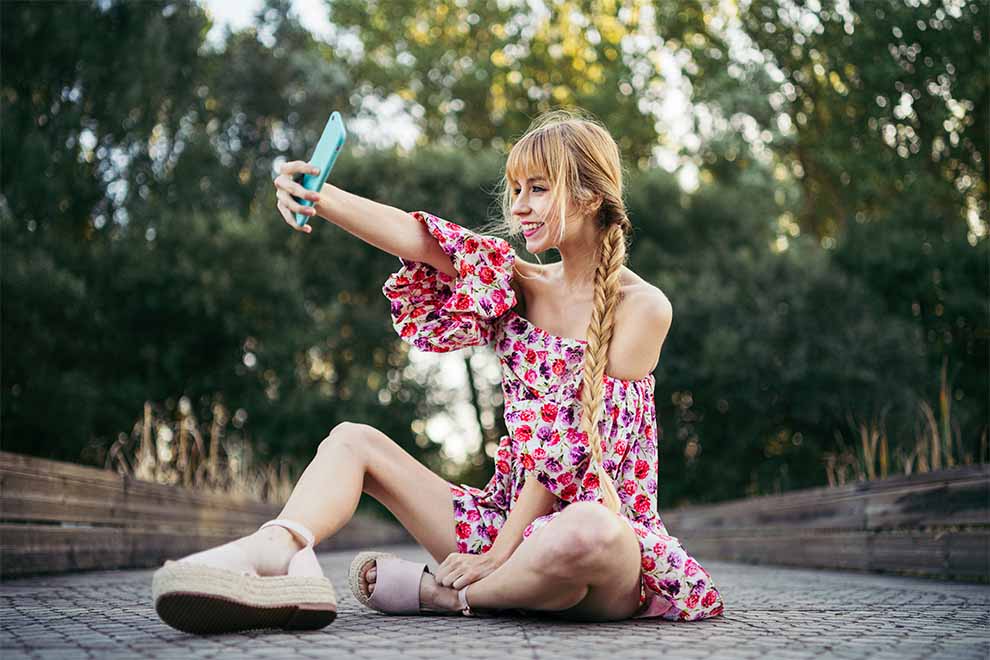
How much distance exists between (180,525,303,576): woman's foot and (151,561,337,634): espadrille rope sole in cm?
4

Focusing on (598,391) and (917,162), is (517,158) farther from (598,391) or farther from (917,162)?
(917,162)

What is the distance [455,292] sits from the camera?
2.98 meters

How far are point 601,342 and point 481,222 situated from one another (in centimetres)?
1641

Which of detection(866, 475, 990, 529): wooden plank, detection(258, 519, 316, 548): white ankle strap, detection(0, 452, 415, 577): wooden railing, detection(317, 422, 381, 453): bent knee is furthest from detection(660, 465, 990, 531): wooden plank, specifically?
detection(0, 452, 415, 577): wooden railing

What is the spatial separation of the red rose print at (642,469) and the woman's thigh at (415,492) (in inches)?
19.4

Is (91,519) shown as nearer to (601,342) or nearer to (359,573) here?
(359,573)

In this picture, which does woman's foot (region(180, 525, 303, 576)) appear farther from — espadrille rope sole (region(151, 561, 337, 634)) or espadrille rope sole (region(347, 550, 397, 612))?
espadrille rope sole (region(347, 550, 397, 612))

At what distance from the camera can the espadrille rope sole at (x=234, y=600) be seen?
2.14m

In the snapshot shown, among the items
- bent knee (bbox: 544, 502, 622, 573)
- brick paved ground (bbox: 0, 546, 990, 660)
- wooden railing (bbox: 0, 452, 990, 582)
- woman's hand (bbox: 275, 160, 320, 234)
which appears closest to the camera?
brick paved ground (bbox: 0, 546, 990, 660)

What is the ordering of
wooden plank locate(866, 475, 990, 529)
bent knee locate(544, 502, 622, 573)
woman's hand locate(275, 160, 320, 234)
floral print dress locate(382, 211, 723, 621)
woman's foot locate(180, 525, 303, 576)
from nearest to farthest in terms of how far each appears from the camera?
woman's foot locate(180, 525, 303, 576), bent knee locate(544, 502, 622, 573), woman's hand locate(275, 160, 320, 234), floral print dress locate(382, 211, 723, 621), wooden plank locate(866, 475, 990, 529)

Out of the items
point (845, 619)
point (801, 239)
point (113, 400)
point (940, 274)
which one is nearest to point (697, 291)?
point (801, 239)

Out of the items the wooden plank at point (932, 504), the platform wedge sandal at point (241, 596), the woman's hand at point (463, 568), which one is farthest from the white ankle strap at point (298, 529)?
the wooden plank at point (932, 504)

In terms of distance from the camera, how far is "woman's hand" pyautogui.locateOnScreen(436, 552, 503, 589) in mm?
2734

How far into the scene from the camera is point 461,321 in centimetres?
299
